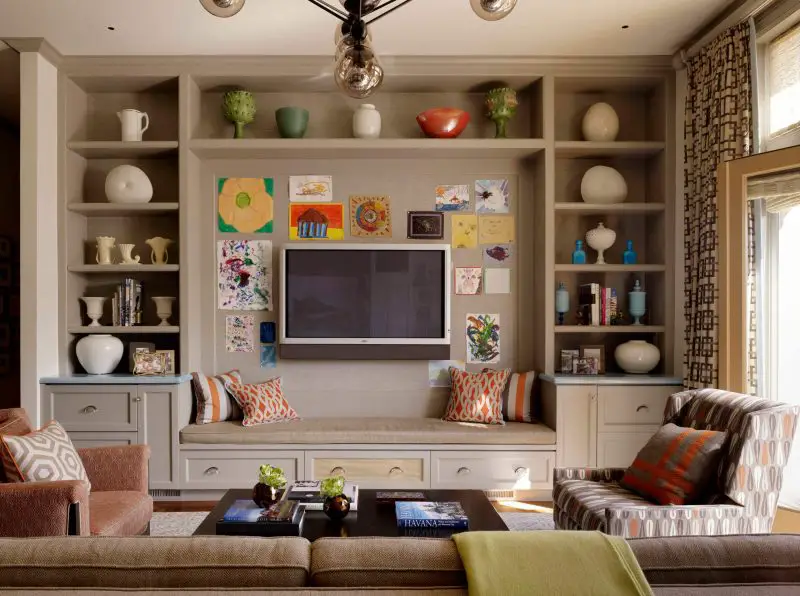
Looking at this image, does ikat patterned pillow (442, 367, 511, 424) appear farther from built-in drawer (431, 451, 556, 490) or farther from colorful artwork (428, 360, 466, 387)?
built-in drawer (431, 451, 556, 490)

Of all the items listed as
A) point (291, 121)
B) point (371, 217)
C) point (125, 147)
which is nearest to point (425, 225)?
point (371, 217)

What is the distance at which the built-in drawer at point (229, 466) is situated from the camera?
13.0 ft

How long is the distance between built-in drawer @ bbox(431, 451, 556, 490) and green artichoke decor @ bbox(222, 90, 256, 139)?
2482 mm

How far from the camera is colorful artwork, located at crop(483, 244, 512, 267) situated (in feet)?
14.8

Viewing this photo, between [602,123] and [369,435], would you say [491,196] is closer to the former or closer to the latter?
[602,123]

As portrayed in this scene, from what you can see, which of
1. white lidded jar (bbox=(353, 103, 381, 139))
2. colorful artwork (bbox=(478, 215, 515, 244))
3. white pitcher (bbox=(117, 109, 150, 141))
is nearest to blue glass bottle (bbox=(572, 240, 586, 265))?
colorful artwork (bbox=(478, 215, 515, 244))

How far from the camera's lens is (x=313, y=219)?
4477 mm

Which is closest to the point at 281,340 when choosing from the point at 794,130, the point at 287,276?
the point at 287,276

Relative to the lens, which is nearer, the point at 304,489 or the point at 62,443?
the point at 62,443

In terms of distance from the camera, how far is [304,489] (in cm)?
283

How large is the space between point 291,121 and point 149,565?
3595 millimetres

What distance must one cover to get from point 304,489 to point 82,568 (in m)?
1.84

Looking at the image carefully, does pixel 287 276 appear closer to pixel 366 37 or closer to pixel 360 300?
pixel 360 300

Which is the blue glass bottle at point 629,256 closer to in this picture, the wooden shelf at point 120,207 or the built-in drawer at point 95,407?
the wooden shelf at point 120,207
